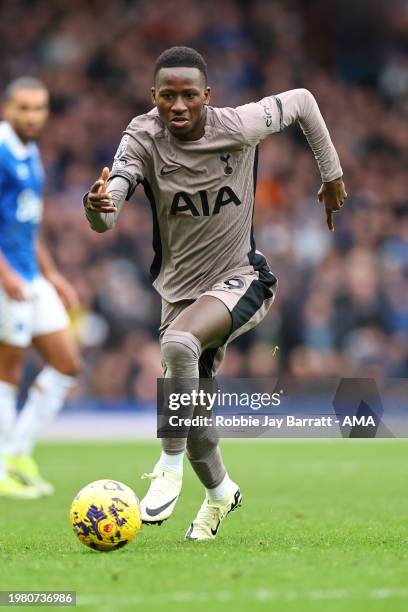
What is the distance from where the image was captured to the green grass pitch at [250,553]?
4.48m

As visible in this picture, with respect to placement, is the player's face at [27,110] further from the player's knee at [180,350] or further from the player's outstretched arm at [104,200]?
the player's knee at [180,350]

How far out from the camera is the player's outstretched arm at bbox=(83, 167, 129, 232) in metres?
5.76

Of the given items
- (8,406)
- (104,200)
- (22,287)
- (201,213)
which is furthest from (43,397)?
(104,200)

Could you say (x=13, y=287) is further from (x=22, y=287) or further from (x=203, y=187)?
(x=203, y=187)

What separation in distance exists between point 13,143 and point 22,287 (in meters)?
1.12

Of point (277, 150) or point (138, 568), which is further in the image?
point (277, 150)

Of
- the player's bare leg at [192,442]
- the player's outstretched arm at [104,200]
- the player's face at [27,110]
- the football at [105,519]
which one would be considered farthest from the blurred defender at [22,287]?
the football at [105,519]

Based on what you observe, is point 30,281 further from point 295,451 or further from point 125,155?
point 295,451

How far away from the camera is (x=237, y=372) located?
1731cm

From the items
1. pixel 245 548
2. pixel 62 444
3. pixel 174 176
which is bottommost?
pixel 62 444

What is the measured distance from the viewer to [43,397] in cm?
1016

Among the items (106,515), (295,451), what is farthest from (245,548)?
(295,451)

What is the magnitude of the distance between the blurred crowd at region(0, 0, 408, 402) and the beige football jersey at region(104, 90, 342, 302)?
Result: 34.6ft

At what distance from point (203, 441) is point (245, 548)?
0.73 m
